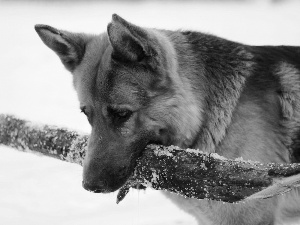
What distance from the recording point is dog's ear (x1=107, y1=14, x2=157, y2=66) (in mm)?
2689

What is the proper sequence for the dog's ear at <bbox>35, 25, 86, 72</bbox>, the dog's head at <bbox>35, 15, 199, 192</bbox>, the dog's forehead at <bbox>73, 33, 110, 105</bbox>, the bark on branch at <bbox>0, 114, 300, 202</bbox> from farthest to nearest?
1. the dog's ear at <bbox>35, 25, 86, 72</bbox>
2. the dog's forehead at <bbox>73, 33, 110, 105</bbox>
3. the dog's head at <bbox>35, 15, 199, 192</bbox>
4. the bark on branch at <bbox>0, 114, 300, 202</bbox>

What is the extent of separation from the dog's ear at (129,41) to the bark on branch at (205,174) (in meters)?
0.63

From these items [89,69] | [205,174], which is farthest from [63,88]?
[205,174]

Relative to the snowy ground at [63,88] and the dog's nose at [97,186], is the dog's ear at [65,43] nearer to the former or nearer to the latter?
the dog's nose at [97,186]

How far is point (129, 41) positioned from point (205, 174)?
0.98m

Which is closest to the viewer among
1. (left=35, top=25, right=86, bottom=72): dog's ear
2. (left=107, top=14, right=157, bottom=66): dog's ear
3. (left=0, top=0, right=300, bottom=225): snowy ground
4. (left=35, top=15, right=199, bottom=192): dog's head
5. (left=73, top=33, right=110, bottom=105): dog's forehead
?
(left=107, top=14, right=157, bottom=66): dog's ear

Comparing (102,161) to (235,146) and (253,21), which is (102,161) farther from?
(253,21)

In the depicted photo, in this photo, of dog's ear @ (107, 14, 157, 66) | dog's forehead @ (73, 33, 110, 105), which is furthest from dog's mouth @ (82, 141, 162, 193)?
dog's ear @ (107, 14, 157, 66)

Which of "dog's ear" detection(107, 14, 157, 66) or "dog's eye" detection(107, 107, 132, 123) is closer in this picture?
"dog's ear" detection(107, 14, 157, 66)

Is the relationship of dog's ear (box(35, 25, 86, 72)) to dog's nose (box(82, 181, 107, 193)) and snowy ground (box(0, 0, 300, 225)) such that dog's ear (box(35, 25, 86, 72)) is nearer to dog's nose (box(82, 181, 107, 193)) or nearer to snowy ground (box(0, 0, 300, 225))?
dog's nose (box(82, 181, 107, 193))

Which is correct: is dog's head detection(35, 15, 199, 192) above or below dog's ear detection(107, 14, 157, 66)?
below

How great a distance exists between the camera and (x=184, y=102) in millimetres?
3037

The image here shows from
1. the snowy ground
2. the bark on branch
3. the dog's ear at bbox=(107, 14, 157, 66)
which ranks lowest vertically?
the snowy ground

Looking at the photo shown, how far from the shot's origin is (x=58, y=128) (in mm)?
3643
